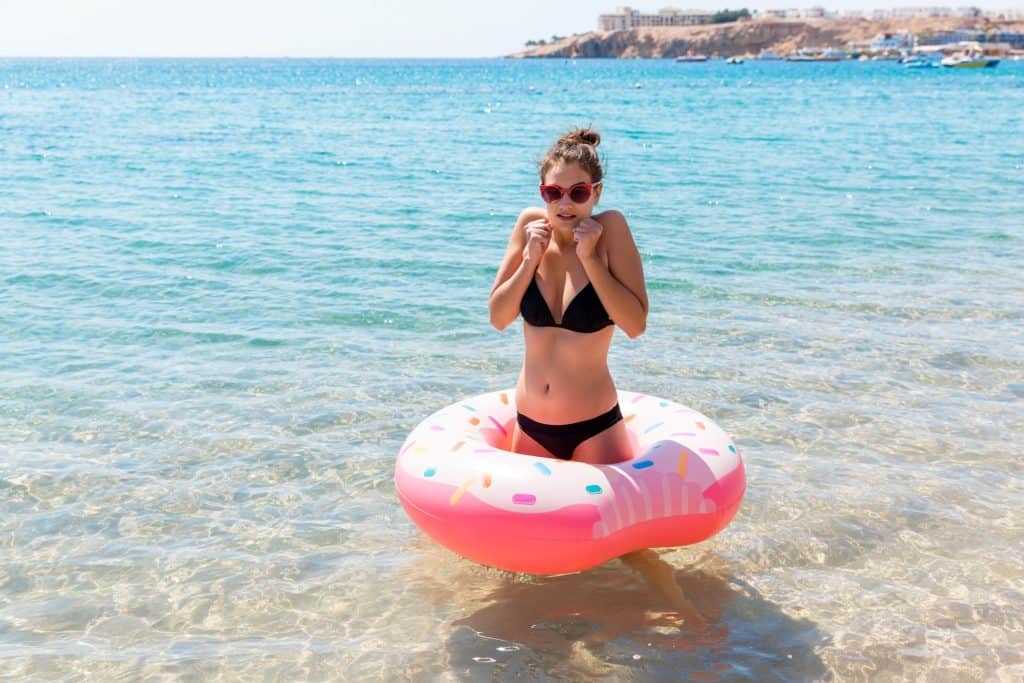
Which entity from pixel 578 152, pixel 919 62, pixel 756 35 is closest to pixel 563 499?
pixel 578 152

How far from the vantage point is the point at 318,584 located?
442 cm

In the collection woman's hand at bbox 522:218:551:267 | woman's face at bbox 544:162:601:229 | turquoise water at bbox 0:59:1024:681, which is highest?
woman's face at bbox 544:162:601:229

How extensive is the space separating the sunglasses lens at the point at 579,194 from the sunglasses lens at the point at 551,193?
47 mm

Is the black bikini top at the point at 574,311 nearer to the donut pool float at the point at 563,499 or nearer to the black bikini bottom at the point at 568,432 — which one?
the black bikini bottom at the point at 568,432

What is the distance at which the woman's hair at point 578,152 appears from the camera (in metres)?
3.88

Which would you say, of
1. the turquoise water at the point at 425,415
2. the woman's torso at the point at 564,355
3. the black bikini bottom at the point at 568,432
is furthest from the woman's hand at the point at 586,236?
the black bikini bottom at the point at 568,432

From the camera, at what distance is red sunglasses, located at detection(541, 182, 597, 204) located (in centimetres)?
387

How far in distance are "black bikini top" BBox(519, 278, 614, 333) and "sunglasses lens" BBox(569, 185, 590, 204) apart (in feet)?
1.15

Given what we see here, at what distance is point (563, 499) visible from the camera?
3.76 m

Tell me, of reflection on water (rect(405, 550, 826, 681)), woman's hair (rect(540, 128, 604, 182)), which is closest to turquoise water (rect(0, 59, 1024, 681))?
reflection on water (rect(405, 550, 826, 681))

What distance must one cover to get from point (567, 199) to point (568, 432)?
3.25ft

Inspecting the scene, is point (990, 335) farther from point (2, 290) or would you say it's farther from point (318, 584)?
point (2, 290)

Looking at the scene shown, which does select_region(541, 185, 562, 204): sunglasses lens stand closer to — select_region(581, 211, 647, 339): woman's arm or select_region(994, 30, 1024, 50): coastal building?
select_region(581, 211, 647, 339): woman's arm

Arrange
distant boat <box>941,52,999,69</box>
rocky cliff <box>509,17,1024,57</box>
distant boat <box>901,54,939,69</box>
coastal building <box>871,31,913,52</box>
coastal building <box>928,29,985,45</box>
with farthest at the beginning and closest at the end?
rocky cliff <box>509,17,1024,57</box>
coastal building <box>928,29,985,45</box>
coastal building <box>871,31,913,52</box>
distant boat <box>901,54,939,69</box>
distant boat <box>941,52,999,69</box>
